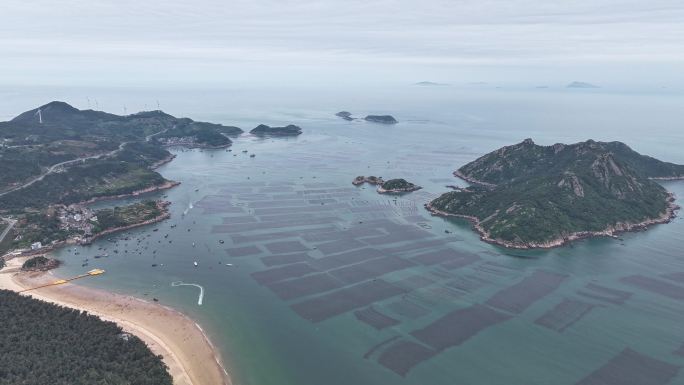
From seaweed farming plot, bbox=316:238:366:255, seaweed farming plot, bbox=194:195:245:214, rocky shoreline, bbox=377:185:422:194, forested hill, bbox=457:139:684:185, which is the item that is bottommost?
seaweed farming plot, bbox=316:238:366:255

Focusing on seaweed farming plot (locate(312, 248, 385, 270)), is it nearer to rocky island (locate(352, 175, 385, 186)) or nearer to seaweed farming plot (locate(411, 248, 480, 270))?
seaweed farming plot (locate(411, 248, 480, 270))

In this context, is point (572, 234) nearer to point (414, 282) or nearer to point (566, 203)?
point (566, 203)

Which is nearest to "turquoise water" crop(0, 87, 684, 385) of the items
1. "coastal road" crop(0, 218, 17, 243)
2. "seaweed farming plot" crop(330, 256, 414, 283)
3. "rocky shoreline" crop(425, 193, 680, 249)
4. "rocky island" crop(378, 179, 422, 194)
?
"seaweed farming plot" crop(330, 256, 414, 283)

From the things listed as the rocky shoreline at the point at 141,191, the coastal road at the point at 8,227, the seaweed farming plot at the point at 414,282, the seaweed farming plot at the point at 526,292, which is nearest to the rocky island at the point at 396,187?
the seaweed farming plot at the point at 526,292

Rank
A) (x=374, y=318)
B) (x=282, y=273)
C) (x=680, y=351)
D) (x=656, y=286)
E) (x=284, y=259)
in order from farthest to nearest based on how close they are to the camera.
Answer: (x=284, y=259), (x=282, y=273), (x=656, y=286), (x=374, y=318), (x=680, y=351)

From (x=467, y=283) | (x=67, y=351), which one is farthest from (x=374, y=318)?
(x=67, y=351)

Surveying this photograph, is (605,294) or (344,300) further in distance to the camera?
(605,294)
